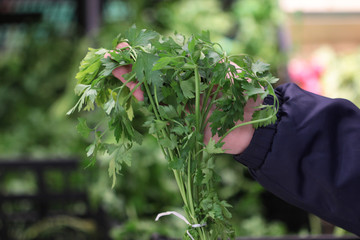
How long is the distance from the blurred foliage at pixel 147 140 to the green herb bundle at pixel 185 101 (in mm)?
650

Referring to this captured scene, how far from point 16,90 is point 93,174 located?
1413 millimetres

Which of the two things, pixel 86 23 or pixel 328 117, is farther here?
pixel 86 23

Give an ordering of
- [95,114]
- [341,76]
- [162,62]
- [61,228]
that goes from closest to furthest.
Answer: [162,62] < [61,228] < [95,114] < [341,76]

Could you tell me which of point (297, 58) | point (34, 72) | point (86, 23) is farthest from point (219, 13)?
point (34, 72)

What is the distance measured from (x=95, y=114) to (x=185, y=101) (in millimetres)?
1399

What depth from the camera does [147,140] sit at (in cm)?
191

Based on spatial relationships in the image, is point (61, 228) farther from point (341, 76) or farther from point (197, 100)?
point (341, 76)

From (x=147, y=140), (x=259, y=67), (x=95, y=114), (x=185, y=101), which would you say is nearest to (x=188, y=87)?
(x=185, y=101)

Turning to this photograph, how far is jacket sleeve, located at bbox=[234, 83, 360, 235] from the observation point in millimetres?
734

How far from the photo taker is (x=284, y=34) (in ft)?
8.39

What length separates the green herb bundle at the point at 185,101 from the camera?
0.71 m

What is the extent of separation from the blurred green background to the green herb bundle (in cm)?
42

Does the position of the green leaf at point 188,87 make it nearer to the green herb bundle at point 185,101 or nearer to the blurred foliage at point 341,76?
the green herb bundle at point 185,101

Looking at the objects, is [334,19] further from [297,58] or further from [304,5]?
[297,58]
